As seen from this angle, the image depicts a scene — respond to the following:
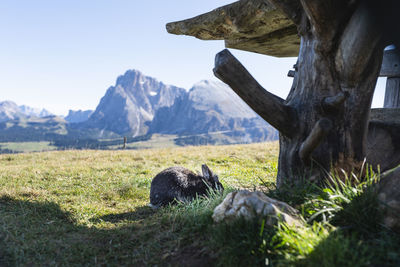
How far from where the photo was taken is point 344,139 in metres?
3.74

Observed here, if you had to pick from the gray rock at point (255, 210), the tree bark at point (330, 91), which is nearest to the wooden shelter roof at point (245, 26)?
the tree bark at point (330, 91)

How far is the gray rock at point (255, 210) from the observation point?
2898 millimetres

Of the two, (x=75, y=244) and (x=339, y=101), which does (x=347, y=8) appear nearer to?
(x=339, y=101)

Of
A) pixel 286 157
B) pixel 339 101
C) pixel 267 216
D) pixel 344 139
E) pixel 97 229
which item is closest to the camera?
pixel 267 216

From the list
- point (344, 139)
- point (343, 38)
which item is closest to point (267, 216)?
point (344, 139)

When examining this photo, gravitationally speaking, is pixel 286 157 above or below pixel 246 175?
Result: above

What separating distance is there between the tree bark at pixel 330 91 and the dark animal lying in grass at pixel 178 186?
2487 mm

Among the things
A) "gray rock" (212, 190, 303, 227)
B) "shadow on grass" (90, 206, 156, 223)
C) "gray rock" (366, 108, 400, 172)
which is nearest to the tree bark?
"gray rock" (212, 190, 303, 227)

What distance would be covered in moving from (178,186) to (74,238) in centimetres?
235

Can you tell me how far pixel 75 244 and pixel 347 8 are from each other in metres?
5.04

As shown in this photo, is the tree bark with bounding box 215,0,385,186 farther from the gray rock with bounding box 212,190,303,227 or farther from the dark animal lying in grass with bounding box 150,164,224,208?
the dark animal lying in grass with bounding box 150,164,224,208

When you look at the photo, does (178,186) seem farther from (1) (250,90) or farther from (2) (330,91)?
(2) (330,91)

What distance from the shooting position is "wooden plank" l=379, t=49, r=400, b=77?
6.37 m

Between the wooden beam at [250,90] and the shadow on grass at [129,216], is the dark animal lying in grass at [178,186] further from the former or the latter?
the wooden beam at [250,90]
